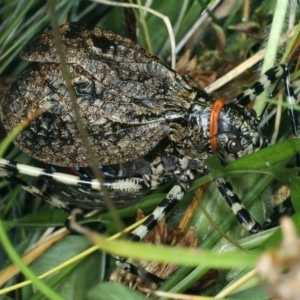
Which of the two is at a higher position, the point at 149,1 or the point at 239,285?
the point at 149,1

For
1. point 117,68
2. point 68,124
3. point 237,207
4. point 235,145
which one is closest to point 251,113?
point 235,145

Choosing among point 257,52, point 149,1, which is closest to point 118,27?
point 149,1

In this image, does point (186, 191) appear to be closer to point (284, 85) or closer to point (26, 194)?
point (284, 85)

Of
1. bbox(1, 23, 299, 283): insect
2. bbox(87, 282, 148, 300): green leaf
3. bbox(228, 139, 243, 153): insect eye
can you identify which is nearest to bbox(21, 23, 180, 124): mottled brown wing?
bbox(1, 23, 299, 283): insect

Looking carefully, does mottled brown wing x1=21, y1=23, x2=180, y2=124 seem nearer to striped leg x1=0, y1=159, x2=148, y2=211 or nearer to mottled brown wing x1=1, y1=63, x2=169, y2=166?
mottled brown wing x1=1, y1=63, x2=169, y2=166

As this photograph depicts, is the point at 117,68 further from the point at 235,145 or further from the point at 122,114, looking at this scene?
the point at 235,145

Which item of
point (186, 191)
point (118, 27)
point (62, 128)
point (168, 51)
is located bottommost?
point (186, 191)

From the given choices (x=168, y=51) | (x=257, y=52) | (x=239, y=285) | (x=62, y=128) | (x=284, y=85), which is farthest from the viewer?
(x=168, y=51)
